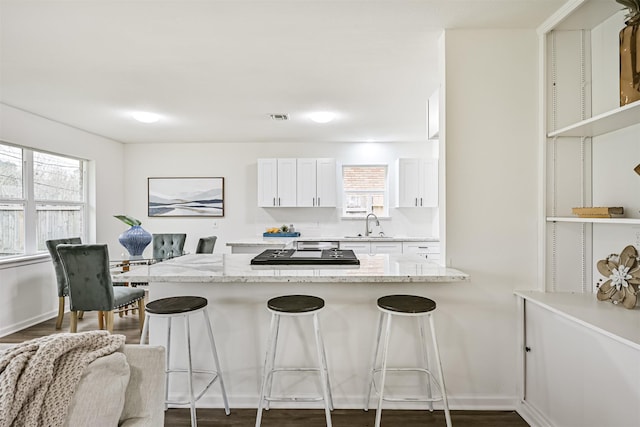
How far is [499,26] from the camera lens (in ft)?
6.99

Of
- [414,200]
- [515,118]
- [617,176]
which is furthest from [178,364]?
[414,200]

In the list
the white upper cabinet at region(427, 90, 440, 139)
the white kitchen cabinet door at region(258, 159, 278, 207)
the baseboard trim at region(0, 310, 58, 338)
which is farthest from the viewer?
the white kitchen cabinet door at region(258, 159, 278, 207)

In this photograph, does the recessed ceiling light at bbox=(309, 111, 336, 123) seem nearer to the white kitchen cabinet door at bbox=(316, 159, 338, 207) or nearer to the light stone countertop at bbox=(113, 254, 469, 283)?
the white kitchen cabinet door at bbox=(316, 159, 338, 207)

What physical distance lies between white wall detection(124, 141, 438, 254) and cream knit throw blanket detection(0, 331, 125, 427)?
4.48 m

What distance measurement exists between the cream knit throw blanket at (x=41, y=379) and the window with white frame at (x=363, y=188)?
4619 mm

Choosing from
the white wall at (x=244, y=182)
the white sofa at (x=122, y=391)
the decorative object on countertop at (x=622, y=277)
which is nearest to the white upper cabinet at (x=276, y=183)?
the white wall at (x=244, y=182)

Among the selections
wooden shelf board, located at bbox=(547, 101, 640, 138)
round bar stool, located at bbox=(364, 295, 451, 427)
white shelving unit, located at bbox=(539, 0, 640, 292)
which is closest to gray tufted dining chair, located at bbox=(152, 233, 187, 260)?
round bar stool, located at bbox=(364, 295, 451, 427)

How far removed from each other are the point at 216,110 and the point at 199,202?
2147 millimetres

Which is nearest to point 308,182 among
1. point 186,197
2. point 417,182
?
point 417,182

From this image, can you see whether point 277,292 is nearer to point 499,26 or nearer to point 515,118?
point 515,118

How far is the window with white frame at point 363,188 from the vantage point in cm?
549

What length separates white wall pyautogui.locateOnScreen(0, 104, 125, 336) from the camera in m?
3.60

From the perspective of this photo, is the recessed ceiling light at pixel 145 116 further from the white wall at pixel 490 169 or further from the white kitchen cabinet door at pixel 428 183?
the white kitchen cabinet door at pixel 428 183

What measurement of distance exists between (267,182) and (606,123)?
4.16 meters
